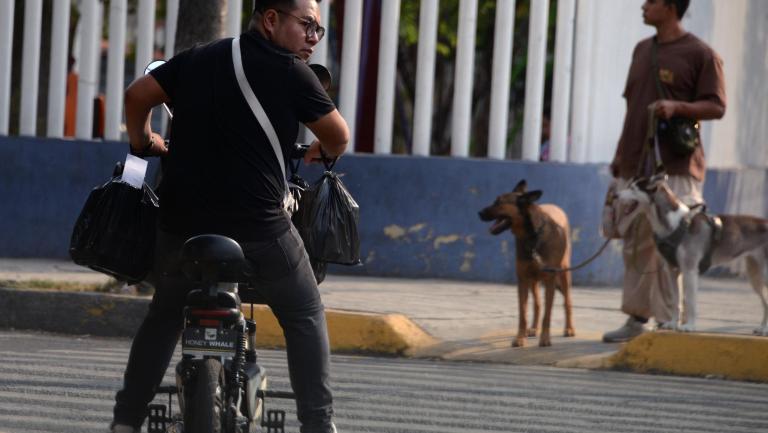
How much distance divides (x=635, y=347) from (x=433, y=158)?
4.26 meters

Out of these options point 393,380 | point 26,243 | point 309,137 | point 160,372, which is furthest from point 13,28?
point 160,372

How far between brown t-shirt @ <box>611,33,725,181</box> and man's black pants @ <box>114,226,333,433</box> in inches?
196

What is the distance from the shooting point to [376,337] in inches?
375

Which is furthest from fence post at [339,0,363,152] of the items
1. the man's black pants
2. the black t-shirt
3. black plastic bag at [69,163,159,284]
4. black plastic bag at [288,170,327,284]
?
the black t-shirt

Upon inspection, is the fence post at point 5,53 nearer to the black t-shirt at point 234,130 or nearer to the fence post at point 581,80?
the fence post at point 581,80

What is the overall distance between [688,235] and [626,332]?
2.44 ft

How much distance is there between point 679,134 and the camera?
9.51m

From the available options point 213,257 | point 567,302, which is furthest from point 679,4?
point 213,257

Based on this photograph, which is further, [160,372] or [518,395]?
[518,395]

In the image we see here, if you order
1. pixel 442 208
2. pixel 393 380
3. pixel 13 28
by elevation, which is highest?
pixel 13 28

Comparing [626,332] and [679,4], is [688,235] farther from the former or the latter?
[679,4]

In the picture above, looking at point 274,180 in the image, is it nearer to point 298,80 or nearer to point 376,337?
point 298,80

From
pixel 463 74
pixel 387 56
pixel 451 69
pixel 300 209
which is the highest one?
pixel 451 69

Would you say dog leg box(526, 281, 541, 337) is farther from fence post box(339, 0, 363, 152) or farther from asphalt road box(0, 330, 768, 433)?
fence post box(339, 0, 363, 152)
